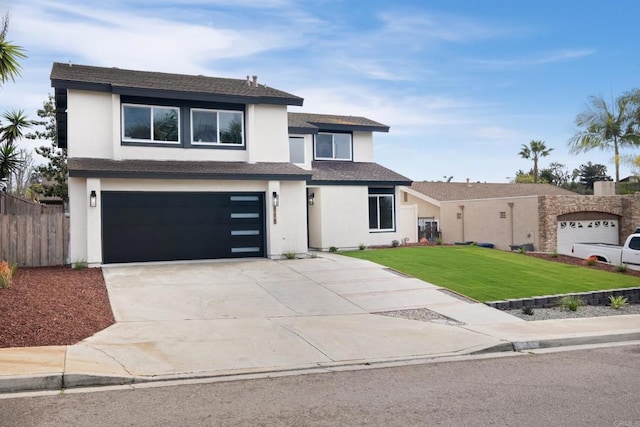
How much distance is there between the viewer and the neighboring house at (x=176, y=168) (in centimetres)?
1781

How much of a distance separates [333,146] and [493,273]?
39.4 feet

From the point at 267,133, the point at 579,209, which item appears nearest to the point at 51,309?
the point at 267,133

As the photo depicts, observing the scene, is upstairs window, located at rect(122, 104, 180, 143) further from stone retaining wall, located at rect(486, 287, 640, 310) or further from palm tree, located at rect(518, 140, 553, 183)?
palm tree, located at rect(518, 140, 553, 183)

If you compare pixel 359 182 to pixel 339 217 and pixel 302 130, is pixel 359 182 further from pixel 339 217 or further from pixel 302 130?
pixel 302 130

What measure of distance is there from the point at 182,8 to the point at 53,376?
11469mm

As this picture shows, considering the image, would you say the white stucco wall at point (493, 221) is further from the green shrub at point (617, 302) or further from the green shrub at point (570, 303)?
the green shrub at point (570, 303)

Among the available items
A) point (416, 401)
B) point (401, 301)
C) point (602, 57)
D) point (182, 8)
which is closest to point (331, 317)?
point (401, 301)

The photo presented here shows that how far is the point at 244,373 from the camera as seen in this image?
8.12m

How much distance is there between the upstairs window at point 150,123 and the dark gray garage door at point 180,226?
207cm

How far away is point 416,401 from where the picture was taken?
670cm

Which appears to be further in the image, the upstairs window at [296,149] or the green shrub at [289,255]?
the upstairs window at [296,149]

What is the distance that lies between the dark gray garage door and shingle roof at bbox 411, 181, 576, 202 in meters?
17.9

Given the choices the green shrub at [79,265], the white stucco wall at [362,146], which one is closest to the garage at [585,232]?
the white stucco wall at [362,146]

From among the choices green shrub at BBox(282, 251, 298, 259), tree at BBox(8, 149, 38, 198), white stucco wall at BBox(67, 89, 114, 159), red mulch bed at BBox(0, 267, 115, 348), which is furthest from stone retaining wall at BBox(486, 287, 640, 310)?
tree at BBox(8, 149, 38, 198)
